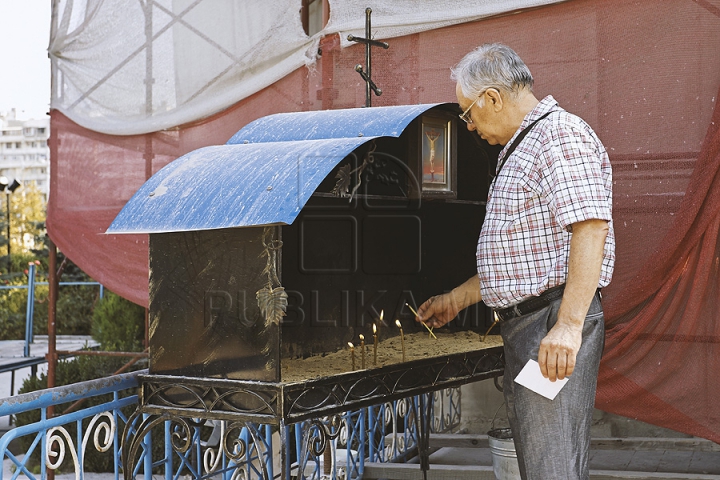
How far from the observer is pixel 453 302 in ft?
10.3

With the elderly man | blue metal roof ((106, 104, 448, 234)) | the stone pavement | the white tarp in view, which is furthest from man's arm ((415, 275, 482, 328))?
the white tarp

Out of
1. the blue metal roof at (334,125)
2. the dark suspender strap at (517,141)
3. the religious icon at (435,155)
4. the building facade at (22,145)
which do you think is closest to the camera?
the dark suspender strap at (517,141)

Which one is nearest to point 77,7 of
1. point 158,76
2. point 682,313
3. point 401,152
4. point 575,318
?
point 158,76

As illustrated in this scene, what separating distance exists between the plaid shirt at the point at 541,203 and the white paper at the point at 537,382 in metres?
0.20

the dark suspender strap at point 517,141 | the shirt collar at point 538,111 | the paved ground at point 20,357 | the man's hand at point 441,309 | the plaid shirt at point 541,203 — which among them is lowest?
the paved ground at point 20,357

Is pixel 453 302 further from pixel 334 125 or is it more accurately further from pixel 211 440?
pixel 211 440

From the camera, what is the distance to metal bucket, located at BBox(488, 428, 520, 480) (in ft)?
12.6

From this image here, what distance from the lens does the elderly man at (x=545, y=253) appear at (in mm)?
2289

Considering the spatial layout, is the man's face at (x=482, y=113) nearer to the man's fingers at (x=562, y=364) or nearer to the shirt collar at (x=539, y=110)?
the shirt collar at (x=539, y=110)

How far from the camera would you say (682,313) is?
3779mm

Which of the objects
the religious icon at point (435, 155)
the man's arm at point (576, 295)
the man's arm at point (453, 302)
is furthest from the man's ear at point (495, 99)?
the religious icon at point (435, 155)

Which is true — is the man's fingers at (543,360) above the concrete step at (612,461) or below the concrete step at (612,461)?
above

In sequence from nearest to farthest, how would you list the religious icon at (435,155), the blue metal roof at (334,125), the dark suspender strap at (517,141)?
the dark suspender strap at (517,141)
the blue metal roof at (334,125)
the religious icon at (435,155)

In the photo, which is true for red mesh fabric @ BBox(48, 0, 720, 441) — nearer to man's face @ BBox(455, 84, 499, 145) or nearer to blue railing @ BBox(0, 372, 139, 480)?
man's face @ BBox(455, 84, 499, 145)
